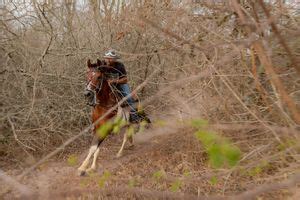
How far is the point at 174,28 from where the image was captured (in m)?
5.10

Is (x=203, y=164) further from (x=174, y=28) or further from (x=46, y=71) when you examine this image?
(x=46, y=71)

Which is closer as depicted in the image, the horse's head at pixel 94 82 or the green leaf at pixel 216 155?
the green leaf at pixel 216 155

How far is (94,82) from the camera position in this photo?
744 cm

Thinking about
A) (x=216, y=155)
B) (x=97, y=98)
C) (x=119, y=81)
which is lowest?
(x=97, y=98)

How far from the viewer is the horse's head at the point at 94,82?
288 inches

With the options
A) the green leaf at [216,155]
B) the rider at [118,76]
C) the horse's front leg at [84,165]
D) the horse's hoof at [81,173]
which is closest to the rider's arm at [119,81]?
the rider at [118,76]

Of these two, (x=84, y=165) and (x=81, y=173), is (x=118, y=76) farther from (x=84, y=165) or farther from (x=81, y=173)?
(x=81, y=173)

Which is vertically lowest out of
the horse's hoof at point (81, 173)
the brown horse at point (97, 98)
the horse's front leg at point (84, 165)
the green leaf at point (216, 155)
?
the horse's hoof at point (81, 173)

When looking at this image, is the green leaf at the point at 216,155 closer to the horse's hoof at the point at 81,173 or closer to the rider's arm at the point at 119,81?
the horse's hoof at the point at 81,173

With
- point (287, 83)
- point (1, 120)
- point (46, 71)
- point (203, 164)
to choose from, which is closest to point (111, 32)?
point (46, 71)

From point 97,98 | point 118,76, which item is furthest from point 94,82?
point 118,76

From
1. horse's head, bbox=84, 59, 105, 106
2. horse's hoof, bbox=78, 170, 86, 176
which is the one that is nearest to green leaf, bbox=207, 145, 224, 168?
horse's head, bbox=84, 59, 105, 106

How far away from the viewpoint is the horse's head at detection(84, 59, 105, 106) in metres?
7.32

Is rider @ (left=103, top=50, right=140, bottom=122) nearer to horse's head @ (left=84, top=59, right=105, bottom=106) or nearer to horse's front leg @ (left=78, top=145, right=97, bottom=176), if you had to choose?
horse's head @ (left=84, top=59, right=105, bottom=106)
